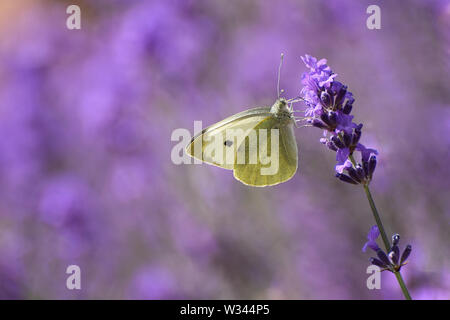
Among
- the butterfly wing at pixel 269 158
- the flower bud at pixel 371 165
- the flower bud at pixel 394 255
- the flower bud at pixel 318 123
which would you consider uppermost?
the butterfly wing at pixel 269 158

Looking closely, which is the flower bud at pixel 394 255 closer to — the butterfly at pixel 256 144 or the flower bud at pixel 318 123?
the flower bud at pixel 318 123

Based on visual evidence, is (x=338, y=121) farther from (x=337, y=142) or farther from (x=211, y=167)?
(x=211, y=167)

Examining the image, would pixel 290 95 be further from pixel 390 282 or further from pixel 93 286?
pixel 93 286

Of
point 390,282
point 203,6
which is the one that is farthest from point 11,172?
point 390,282

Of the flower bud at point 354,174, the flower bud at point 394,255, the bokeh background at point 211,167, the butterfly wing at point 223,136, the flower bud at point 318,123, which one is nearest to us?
the flower bud at point 394,255

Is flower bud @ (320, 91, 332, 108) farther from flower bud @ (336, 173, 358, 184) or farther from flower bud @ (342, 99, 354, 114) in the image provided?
flower bud @ (336, 173, 358, 184)

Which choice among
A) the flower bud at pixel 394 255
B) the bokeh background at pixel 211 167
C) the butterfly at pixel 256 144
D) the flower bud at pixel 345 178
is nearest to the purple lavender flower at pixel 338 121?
the flower bud at pixel 345 178
